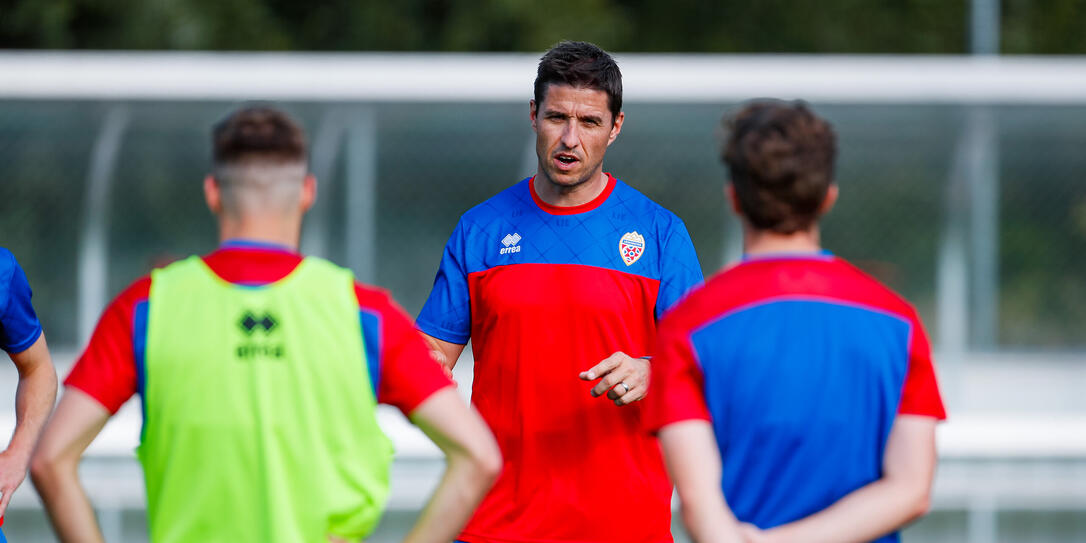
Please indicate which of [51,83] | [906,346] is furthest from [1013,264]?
[906,346]

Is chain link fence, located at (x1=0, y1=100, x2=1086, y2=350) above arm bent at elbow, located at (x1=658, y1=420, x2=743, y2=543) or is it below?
above

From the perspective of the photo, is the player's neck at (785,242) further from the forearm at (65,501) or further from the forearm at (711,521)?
the forearm at (65,501)

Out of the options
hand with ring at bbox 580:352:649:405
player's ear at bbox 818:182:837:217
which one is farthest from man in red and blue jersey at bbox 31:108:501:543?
hand with ring at bbox 580:352:649:405

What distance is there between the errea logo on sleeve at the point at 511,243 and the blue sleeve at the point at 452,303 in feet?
0.43

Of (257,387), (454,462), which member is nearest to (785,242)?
(454,462)

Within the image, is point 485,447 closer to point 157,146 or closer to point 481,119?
point 481,119

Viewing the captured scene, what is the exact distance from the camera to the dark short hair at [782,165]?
223 cm

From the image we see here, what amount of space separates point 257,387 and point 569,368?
4.88ft

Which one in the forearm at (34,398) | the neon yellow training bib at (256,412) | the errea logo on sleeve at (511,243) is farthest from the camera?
the errea logo on sleeve at (511,243)

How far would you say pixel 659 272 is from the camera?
143 inches

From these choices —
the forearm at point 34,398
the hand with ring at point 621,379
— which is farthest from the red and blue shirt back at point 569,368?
the forearm at point 34,398

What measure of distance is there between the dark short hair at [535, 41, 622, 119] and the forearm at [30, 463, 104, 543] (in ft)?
6.19

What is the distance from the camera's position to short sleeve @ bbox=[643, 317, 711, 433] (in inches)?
89.0

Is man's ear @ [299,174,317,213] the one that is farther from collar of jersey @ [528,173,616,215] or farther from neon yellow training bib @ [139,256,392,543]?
collar of jersey @ [528,173,616,215]
